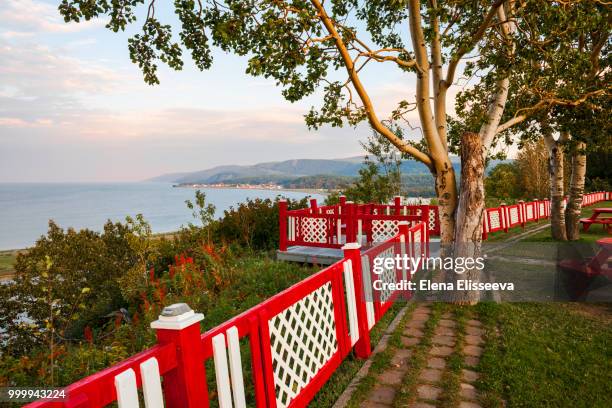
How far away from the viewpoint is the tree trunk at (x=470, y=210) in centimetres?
638

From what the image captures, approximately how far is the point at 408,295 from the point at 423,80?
4.00m

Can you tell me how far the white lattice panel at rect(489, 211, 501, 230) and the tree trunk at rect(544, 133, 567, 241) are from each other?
9.14 ft

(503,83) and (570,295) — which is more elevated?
(503,83)

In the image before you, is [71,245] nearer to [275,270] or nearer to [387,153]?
[275,270]

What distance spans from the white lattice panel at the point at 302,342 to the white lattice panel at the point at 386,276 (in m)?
1.86

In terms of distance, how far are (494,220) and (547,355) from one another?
11953mm

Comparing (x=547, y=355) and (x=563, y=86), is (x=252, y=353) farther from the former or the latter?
(x=563, y=86)

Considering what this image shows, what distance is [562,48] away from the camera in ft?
25.5

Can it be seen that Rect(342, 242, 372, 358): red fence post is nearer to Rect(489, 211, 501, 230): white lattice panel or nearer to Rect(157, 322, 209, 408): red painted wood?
Rect(157, 322, 209, 408): red painted wood

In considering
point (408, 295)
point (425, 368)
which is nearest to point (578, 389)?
point (425, 368)

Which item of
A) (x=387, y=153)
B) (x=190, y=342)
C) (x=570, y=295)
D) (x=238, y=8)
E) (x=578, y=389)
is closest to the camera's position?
(x=190, y=342)

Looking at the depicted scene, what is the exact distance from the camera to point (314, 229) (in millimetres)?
10578

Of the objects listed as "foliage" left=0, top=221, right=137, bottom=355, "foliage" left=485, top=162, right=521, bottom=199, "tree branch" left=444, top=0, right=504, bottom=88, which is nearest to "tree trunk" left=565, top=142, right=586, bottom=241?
"tree branch" left=444, top=0, right=504, bottom=88

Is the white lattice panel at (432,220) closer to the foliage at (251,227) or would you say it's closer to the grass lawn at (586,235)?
the grass lawn at (586,235)
